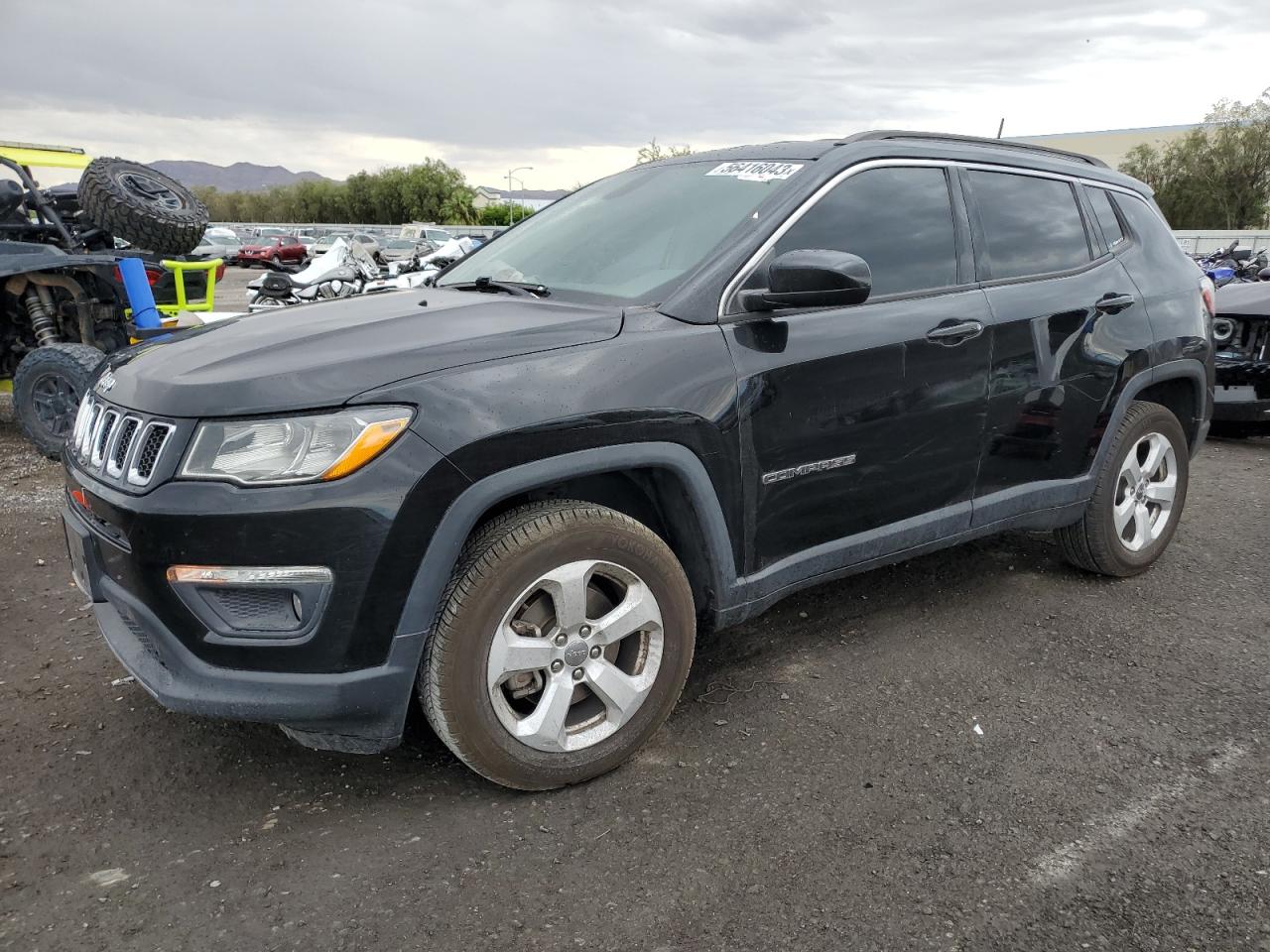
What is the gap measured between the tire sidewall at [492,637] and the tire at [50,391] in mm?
5102

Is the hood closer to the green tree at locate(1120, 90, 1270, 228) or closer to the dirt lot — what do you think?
the dirt lot

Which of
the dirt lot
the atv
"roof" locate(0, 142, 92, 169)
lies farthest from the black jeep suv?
"roof" locate(0, 142, 92, 169)

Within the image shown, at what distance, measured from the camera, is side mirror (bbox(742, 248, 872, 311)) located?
264cm

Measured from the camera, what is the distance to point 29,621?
12.3 ft

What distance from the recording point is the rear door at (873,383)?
2.81m

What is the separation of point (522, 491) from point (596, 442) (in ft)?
0.78

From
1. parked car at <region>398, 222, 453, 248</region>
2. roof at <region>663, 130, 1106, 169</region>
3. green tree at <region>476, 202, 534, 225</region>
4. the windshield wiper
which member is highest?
green tree at <region>476, 202, 534, 225</region>

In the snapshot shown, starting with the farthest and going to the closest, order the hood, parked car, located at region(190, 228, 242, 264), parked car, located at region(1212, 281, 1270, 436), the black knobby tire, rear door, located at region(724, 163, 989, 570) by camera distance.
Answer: parked car, located at region(190, 228, 242, 264) < the black knobby tire < parked car, located at region(1212, 281, 1270, 436) < rear door, located at region(724, 163, 989, 570) < the hood

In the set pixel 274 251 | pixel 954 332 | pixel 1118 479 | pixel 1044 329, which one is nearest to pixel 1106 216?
pixel 1044 329

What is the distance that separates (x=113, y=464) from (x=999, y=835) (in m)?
2.44

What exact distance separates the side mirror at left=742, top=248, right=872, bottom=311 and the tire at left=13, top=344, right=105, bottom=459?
17.4 ft

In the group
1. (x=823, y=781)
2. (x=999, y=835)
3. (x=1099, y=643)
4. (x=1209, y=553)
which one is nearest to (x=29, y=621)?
(x=823, y=781)

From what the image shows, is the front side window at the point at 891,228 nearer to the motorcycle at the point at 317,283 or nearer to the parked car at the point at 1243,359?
the parked car at the point at 1243,359

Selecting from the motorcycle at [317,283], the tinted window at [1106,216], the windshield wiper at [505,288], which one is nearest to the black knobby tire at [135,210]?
the motorcycle at [317,283]
